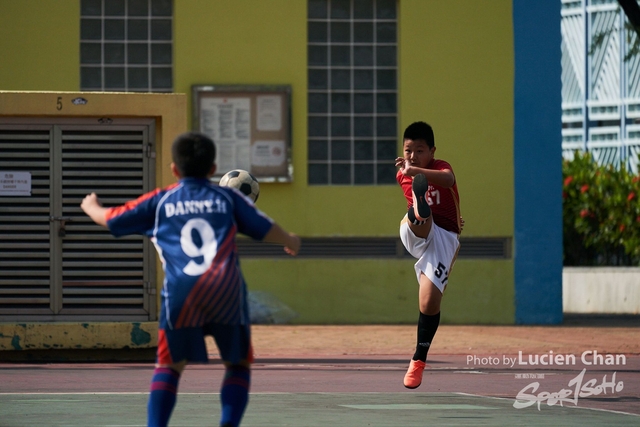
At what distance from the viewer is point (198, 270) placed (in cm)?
562

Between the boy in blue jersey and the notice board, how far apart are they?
1172cm

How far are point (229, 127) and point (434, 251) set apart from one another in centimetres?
889

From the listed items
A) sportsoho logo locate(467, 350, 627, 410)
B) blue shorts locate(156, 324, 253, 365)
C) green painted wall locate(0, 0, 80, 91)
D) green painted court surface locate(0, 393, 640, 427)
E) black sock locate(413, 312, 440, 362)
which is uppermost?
green painted wall locate(0, 0, 80, 91)

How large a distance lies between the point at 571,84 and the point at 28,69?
1788 centimetres

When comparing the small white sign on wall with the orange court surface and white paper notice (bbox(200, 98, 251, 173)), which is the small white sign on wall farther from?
white paper notice (bbox(200, 98, 251, 173))

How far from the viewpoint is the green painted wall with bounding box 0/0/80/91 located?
17.6 m

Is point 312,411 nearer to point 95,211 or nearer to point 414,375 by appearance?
point 414,375

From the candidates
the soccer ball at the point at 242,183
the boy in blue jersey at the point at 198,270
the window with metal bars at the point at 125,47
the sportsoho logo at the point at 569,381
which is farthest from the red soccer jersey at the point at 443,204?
the window with metal bars at the point at 125,47

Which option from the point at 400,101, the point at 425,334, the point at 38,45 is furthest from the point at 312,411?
the point at 38,45

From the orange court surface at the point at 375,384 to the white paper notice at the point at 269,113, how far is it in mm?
3220

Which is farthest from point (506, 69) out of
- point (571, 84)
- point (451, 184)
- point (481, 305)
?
point (571, 84)

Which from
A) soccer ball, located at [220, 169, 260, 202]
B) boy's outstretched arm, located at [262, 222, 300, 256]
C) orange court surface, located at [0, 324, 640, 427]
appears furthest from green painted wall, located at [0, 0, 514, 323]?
boy's outstretched arm, located at [262, 222, 300, 256]

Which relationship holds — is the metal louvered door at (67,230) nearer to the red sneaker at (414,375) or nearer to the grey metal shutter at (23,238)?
the grey metal shutter at (23,238)

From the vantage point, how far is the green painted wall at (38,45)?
1759cm
